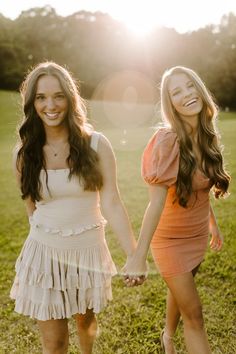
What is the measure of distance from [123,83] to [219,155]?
154ft

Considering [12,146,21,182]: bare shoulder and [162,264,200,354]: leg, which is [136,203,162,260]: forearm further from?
[12,146,21,182]: bare shoulder

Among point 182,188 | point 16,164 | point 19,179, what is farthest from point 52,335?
point 182,188

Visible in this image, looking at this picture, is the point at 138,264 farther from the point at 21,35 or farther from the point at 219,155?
the point at 21,35

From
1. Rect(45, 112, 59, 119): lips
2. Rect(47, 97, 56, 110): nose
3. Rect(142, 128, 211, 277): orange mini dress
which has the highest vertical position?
Rect(47, 97, 56, 110): nose

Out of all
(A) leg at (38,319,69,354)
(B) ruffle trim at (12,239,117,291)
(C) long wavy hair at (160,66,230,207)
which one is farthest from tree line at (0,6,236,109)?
(A) leg at (38,319,69,354)

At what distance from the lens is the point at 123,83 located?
1943 inches

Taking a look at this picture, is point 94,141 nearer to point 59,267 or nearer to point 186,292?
point 59,267

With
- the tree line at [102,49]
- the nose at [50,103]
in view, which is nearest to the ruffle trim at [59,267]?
the nose at [50,103]

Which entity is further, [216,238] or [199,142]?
[216,238]

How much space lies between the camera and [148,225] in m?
3.08

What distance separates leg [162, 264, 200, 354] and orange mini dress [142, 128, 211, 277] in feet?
1.76

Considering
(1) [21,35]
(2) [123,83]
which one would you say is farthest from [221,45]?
(1) [21,35]

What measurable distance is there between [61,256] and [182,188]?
0.92 metres

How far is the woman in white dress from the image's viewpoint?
3008 mm
